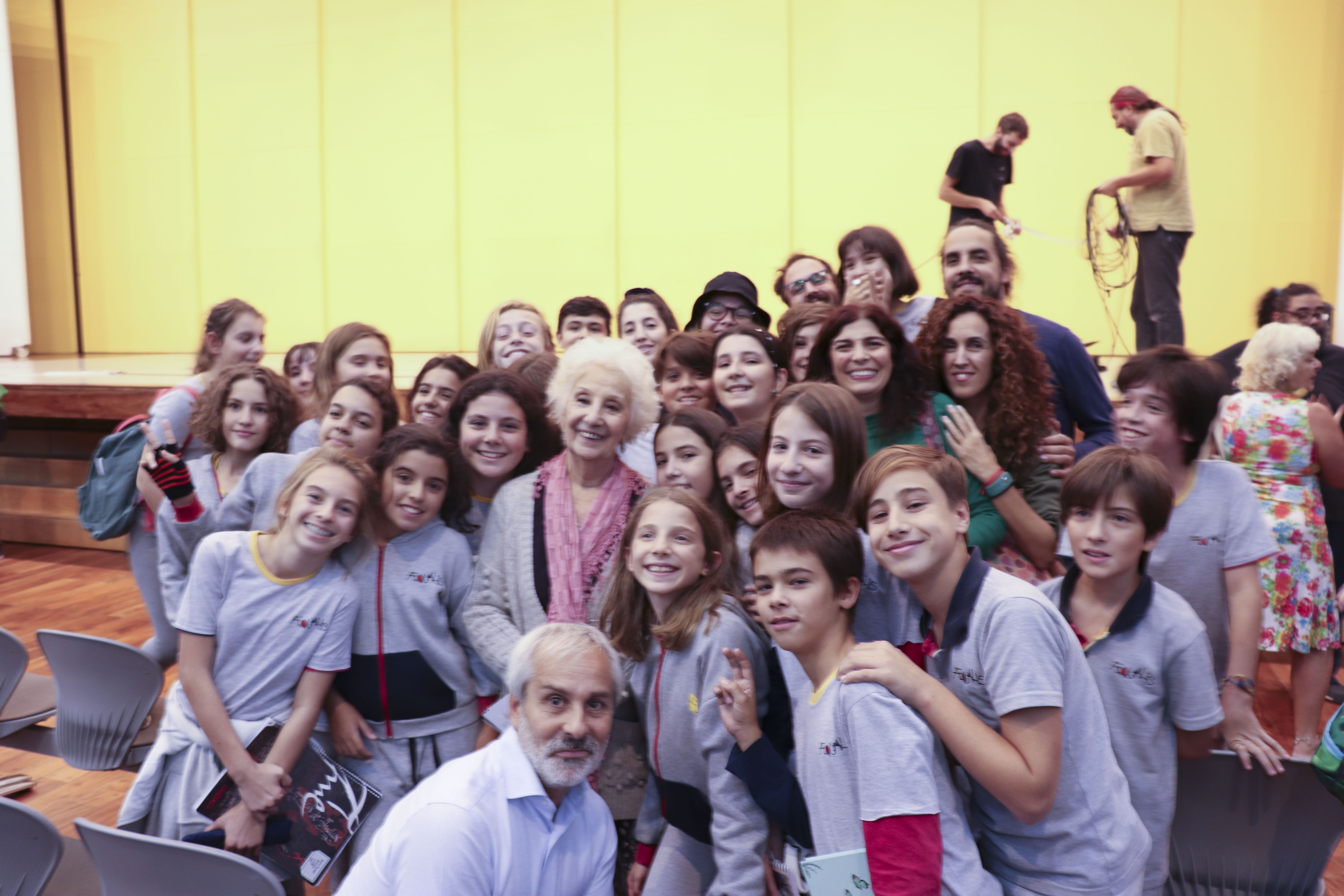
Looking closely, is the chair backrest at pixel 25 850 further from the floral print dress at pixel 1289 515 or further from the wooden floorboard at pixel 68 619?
the floral print dress at pixel 1289 515

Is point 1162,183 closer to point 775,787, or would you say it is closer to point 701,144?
point 701,144

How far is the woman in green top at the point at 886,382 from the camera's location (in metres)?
2.20

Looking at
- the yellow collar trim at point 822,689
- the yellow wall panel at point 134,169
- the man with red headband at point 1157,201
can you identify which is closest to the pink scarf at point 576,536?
the yellow collar trim at point 822,689

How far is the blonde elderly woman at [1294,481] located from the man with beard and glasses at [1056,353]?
3.54 feet

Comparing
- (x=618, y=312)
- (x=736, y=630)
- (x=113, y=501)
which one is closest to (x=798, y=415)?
(x=736, y=630)

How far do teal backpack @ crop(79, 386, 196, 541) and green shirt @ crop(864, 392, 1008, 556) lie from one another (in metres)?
2.13

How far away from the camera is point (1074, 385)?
8.04 feet

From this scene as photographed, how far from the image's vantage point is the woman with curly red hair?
206 centimetres

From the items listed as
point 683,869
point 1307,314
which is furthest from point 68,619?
point 1307,314

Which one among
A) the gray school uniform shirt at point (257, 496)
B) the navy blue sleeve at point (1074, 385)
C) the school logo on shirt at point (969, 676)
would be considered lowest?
the school logo on shirt at point (969, 676)

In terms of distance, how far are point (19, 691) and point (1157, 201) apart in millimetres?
5161

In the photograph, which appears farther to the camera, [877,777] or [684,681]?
[684,681]

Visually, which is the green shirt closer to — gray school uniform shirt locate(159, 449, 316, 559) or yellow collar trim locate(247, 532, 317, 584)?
yellow collar trim locate(247, 532, 317, 584)

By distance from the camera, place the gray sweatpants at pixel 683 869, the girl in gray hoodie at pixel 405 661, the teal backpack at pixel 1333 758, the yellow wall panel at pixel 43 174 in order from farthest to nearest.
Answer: the yellow wall panel at pixel 43 174 < the girl in gray hoodie at pixel 405 661 < the gray sweatpants at pixel 683 869 < the teal backpack at pixel 1333 758
